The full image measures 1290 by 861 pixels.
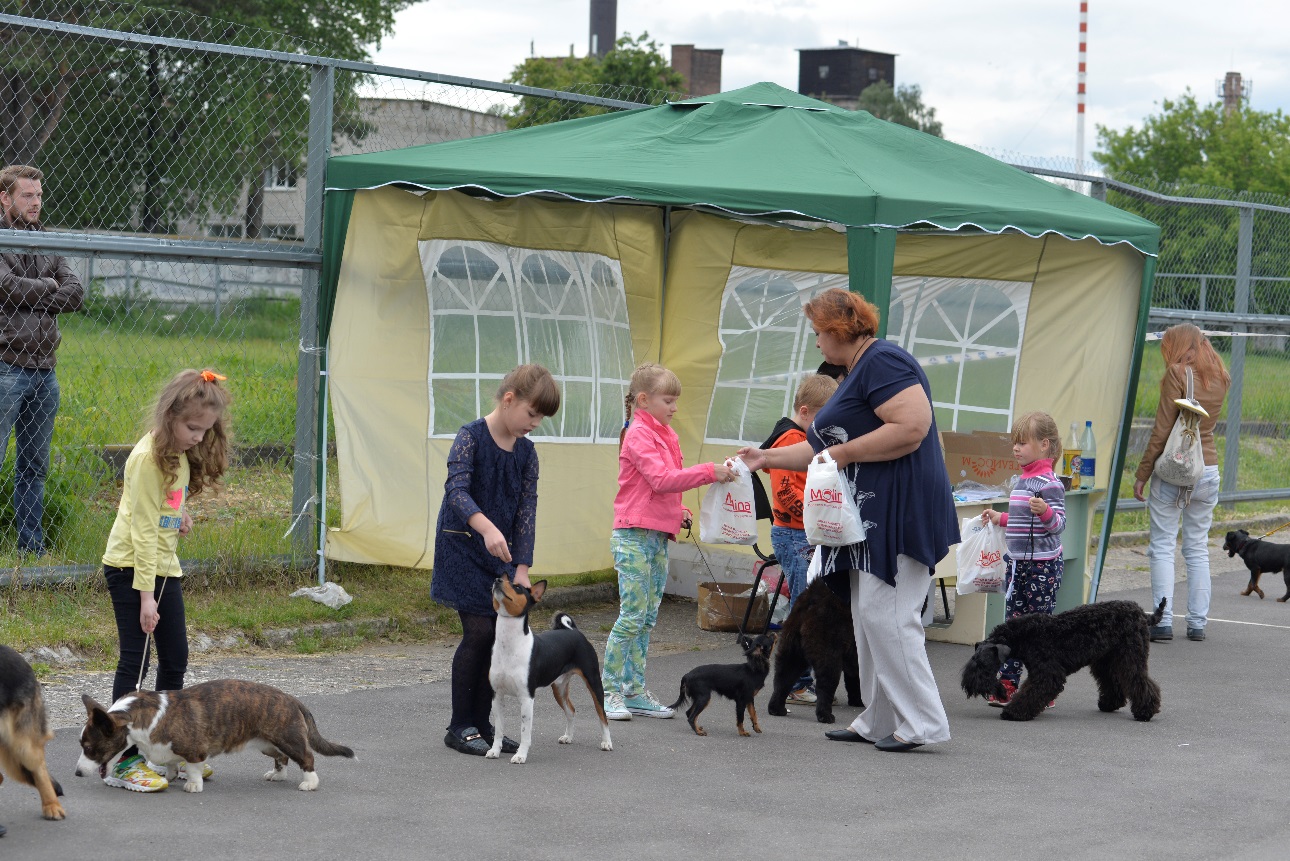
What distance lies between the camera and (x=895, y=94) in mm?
87812

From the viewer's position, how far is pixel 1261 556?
1022 cm

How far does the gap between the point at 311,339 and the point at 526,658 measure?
3443 mm

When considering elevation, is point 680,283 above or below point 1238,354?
above

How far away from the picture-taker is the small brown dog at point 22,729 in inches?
170

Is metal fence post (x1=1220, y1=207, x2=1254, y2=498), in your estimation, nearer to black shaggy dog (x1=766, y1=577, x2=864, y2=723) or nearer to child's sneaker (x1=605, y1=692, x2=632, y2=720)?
black shaggy dog (x1=766, y1=577, x2=864, y2=723)

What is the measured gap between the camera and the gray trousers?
19.2 ft

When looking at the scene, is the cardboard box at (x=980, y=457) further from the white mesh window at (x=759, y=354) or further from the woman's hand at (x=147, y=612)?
the woman's hand at (x=147, y=612)

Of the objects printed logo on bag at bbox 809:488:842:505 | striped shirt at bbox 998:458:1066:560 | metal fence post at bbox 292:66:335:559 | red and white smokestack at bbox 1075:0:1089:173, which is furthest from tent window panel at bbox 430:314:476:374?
red and white smokestack at bbox 1075:0:1089:173

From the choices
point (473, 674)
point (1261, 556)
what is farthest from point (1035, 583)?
point (1261, 556)

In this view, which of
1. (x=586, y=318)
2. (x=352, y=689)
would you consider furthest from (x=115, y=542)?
(x=586, y=318)

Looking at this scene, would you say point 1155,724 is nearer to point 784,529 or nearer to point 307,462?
point 784,529

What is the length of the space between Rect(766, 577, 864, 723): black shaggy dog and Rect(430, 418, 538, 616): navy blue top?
153 cm

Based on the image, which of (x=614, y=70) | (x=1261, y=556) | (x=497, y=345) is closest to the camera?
(x=497, y=345)

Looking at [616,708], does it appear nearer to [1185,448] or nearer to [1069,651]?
[1069,651]
